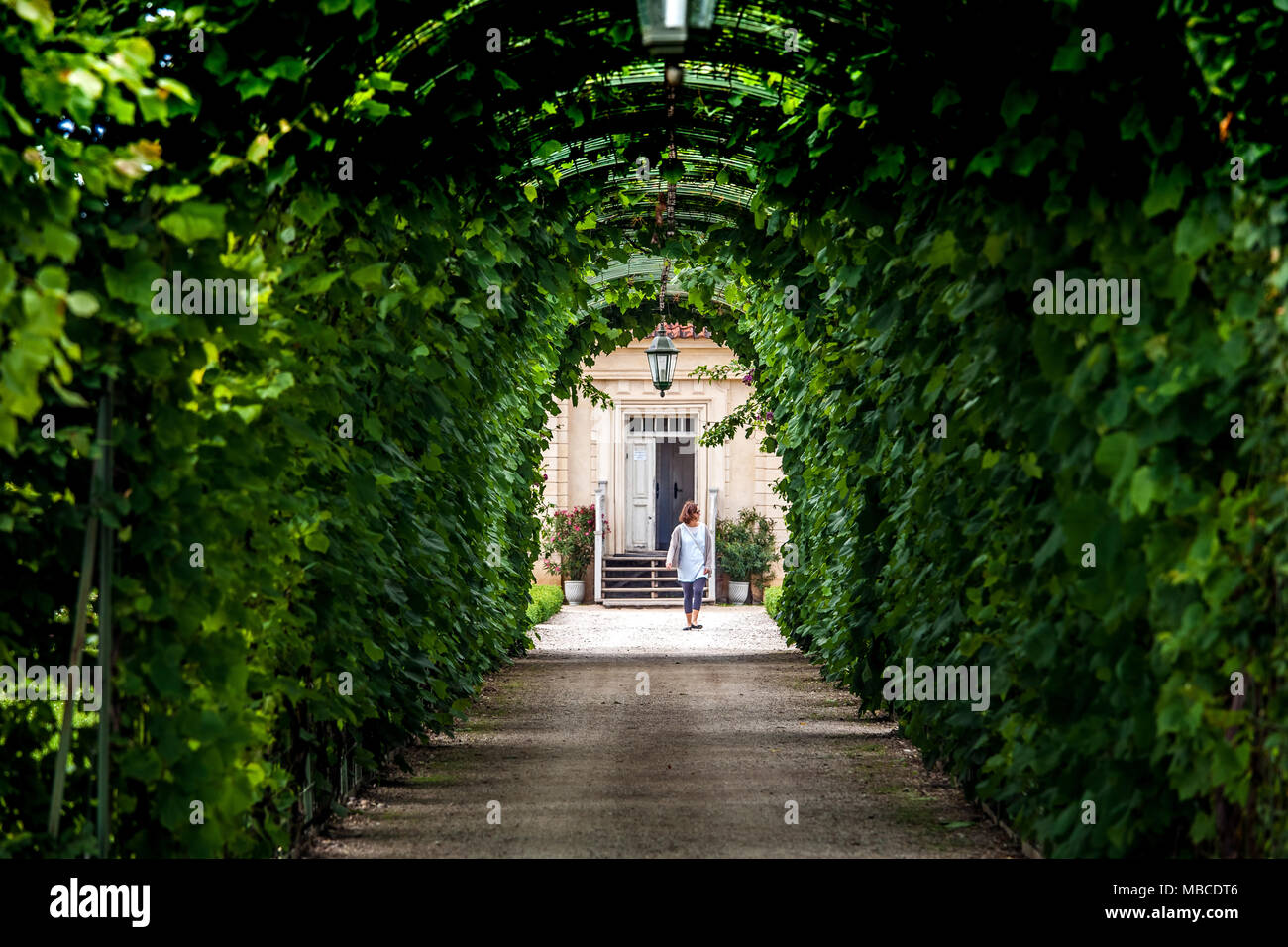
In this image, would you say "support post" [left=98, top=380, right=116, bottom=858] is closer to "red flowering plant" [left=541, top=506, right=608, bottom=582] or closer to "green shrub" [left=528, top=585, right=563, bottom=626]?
"green shrub" [left=528, top=585, right=563, bottom=626]

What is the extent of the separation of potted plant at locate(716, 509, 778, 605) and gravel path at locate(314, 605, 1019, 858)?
11.2 metres

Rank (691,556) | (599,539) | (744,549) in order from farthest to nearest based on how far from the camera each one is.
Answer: (744,549), (599,539), (691,556)

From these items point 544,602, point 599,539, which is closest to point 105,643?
point 544,602

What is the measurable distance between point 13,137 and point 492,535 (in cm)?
726

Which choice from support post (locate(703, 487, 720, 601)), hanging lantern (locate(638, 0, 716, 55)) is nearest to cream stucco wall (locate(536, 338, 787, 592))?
support post (locate(703, 487, 720, 601))

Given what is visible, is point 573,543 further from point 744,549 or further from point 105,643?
point 105,643

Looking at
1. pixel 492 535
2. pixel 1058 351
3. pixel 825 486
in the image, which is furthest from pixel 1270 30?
pixel 492 535

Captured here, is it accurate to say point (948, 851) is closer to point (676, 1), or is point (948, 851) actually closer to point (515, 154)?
point (676, 1)

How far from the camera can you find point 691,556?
18250mm

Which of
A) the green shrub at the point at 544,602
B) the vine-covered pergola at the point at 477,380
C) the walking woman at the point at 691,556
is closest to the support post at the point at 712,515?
the green shrub at the point at 544,602

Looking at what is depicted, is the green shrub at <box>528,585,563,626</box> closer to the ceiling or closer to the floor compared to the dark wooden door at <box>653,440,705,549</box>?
closer to the floor

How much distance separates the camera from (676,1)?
4.92 metres

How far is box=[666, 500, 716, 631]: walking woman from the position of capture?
18062 millimetres

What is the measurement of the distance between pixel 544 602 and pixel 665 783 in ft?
42.3
